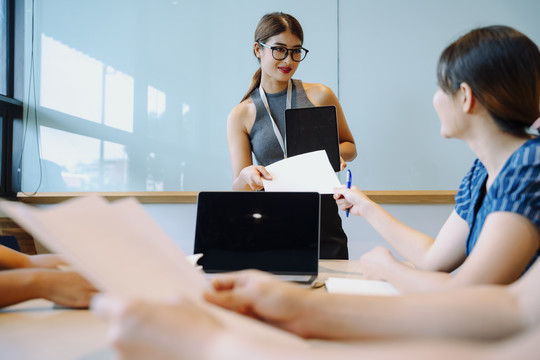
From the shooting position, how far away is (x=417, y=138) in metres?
2.97

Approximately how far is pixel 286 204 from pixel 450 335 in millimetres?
796

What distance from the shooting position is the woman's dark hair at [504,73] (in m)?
0.92

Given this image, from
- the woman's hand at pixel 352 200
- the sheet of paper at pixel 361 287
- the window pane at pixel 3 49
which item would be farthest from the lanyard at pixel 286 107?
the window pane at pixel 3 49

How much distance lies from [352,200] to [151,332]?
1166 mm

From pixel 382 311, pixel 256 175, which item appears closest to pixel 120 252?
pixel 382 311

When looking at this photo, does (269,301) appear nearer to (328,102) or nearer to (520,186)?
(520,186)

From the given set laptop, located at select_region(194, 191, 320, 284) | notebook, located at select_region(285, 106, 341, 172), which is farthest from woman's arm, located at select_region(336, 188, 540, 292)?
notebook, located at select_region(285, 106, 341, 172)

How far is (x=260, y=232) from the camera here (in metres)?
1.28

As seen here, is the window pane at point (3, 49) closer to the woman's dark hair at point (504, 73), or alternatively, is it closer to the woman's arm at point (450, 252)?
the woman's arm at point (450, 252)

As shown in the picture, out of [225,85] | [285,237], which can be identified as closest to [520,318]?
[285,237]

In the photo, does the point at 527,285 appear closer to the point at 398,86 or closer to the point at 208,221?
the point at 208,221

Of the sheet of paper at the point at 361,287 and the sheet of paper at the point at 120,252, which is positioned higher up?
the sheet of paper at the point at 120,252

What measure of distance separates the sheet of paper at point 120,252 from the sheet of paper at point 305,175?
97 centimetres

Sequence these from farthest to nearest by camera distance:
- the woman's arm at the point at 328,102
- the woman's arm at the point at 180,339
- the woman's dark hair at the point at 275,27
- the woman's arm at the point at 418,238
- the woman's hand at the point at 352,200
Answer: the woman's arm at the point at 328,102 → the woman's dark hair at the point at 275,27 → the woman's hand at the point at 352,200 → the woman's arm at the point at 418,238 → the woman's arm at the point at 180,339
